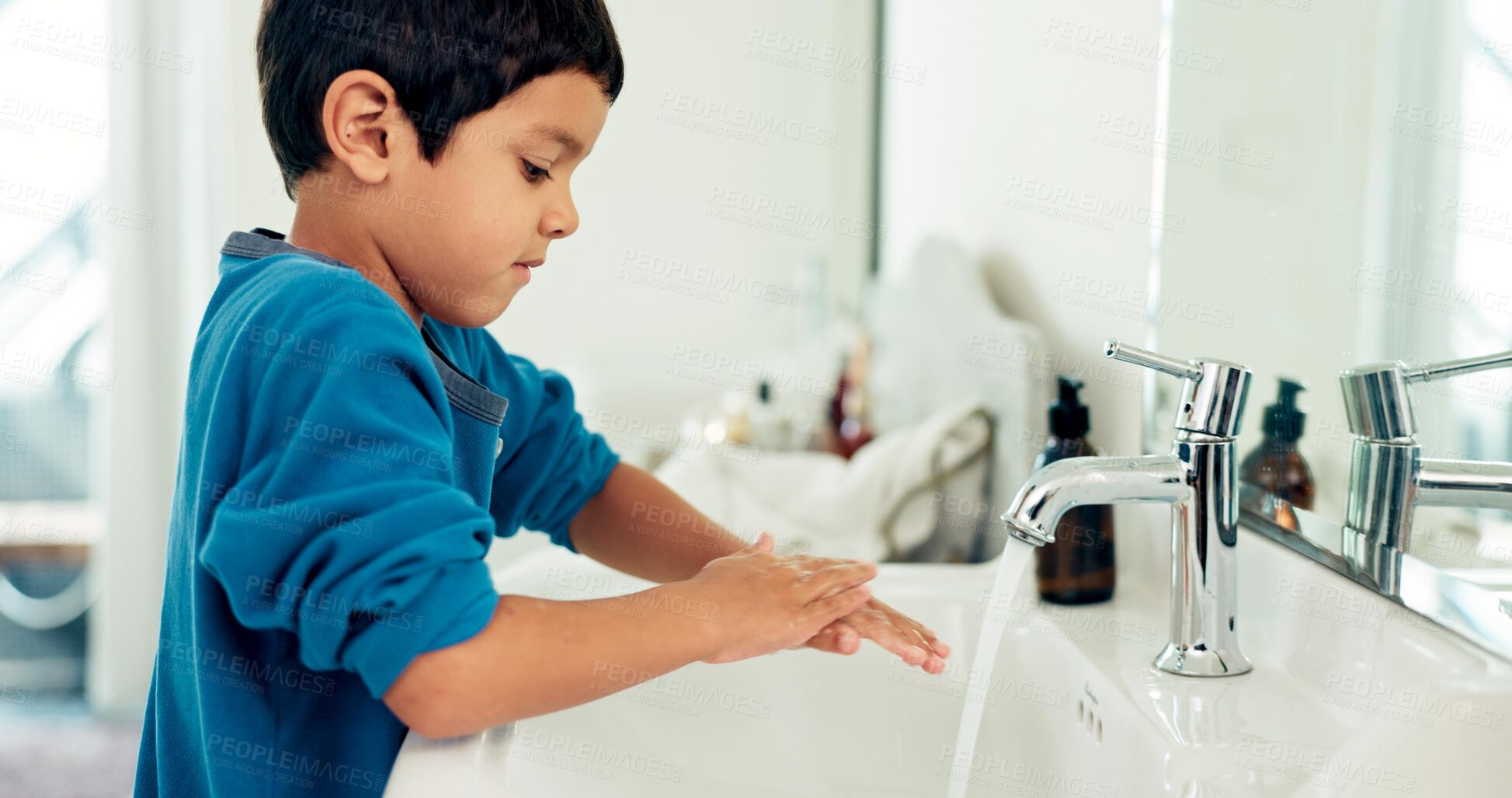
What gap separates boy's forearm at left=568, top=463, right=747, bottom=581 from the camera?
0.77m

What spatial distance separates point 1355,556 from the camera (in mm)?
621

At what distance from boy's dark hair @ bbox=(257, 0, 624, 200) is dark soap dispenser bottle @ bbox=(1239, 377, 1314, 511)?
1.59ft

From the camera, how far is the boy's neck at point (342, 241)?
606mm

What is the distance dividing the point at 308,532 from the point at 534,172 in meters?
0.24

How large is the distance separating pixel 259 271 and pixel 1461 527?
2.06 ft

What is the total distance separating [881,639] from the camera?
0.59 m

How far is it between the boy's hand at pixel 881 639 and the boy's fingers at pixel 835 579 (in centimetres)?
2

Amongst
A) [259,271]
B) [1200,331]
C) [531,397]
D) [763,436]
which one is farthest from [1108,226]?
[763,436]
